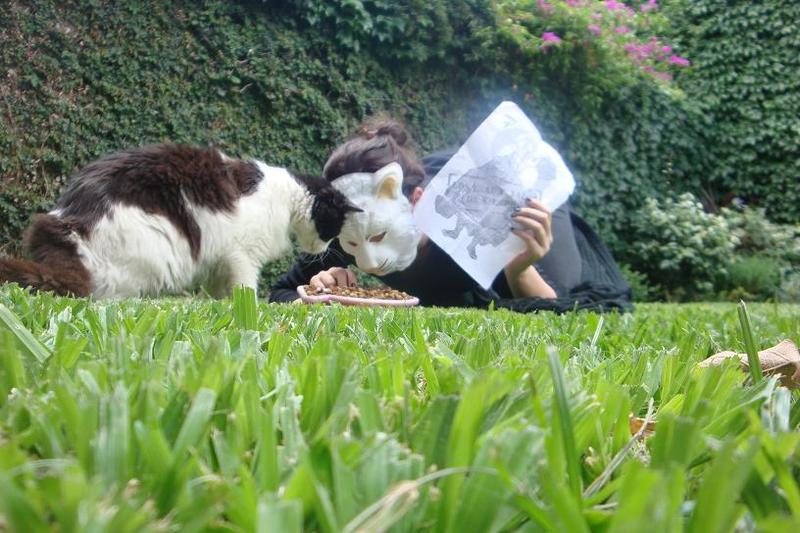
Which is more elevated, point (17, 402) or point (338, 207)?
point (17, 402)

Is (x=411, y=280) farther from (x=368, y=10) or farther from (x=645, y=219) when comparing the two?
(x=645, y=219)

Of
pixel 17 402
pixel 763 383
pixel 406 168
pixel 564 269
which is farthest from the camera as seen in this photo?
pixel 564 269

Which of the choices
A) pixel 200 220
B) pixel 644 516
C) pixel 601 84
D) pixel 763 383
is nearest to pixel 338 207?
pixel 200 220

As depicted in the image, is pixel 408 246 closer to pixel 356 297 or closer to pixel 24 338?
pixel 356 297

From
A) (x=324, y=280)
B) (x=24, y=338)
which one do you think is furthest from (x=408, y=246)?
(x=24, y=338)

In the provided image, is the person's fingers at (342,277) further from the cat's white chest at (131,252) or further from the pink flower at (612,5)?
the pink flower at (612,5)

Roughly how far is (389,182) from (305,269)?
0.91 m

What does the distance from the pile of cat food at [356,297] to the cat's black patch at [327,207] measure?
569 mm

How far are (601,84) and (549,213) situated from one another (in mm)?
5110

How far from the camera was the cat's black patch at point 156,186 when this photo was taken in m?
2.95

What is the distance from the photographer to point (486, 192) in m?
2.85

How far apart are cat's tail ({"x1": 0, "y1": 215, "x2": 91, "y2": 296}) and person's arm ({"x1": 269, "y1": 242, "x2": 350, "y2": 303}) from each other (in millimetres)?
919

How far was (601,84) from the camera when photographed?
7520 millimetres

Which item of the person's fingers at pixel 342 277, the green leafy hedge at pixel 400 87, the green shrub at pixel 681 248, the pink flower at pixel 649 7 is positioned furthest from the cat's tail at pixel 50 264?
the pink flower at pixel 649 7
